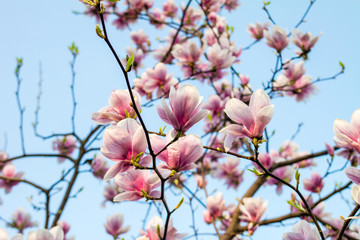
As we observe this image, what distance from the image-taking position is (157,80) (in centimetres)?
240

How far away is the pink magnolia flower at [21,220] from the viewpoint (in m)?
3.35

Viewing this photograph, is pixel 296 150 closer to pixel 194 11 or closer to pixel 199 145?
pixel 194 11

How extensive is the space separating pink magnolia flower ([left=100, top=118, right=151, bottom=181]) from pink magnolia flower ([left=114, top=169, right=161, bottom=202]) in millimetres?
40

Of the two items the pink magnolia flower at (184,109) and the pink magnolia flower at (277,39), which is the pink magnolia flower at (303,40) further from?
the pink magnolia flower at (184,109)

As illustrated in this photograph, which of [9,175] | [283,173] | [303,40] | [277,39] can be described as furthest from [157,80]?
[9,175]

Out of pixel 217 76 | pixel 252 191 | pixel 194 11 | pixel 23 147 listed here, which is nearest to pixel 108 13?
pixel 194 11

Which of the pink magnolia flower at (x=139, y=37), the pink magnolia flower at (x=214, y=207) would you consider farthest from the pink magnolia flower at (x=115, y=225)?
the pink magnolia flower at (x=139, y=37)

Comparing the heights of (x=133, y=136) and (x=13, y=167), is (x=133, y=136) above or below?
below

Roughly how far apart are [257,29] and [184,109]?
299 cm

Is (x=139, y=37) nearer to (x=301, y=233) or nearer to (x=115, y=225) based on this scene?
(x=115, y=225)

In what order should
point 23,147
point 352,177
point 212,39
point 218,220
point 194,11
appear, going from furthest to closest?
point 194,11 < point 212,39 < point 218,220 < point 23,147 < point 352,177

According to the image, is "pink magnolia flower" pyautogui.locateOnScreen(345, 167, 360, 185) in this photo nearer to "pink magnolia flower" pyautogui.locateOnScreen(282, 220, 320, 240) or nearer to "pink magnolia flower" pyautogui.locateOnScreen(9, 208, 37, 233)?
"pink magnolia flower" pyautogui.locateOnScreen(282, 220, 320, 240)

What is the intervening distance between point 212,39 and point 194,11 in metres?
0.61

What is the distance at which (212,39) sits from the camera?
353 cm
